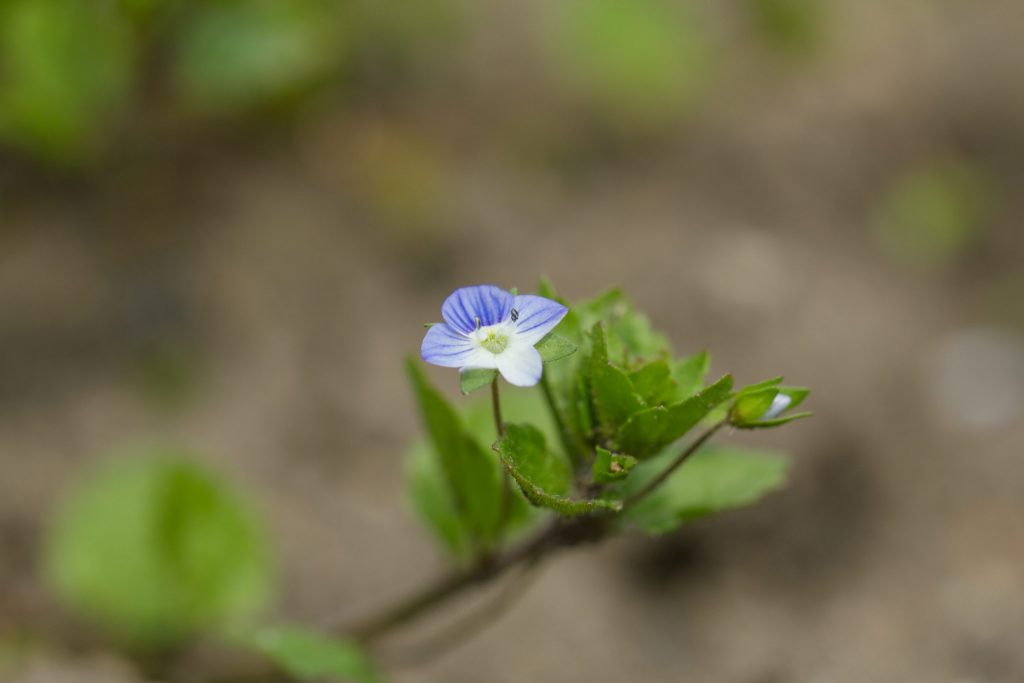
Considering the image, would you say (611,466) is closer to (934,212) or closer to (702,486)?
(702,486)

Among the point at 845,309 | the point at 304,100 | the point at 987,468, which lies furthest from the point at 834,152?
the point at 304,100

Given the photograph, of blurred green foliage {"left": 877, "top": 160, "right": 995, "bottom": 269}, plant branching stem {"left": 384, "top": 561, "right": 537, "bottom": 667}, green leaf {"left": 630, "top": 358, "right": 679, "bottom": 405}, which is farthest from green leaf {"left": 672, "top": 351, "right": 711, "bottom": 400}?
blurred green foliage {"left": 877, "top": 160, "right": 995, "bottom": 269}

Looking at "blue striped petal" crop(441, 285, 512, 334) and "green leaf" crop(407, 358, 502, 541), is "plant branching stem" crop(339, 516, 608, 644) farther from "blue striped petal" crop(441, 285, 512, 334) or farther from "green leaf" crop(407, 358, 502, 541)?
"blue striped petal" crop(441, 285, 512, 334)

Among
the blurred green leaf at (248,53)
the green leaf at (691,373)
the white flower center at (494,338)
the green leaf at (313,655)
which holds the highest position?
the blurred green leaf at (248,53)

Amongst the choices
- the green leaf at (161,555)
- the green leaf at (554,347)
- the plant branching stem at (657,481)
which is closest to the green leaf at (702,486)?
the plant branching stem at (657,481)

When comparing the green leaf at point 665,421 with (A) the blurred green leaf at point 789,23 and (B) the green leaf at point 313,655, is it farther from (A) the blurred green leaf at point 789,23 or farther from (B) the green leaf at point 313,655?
(A) the blurred green leaf at point 789,23

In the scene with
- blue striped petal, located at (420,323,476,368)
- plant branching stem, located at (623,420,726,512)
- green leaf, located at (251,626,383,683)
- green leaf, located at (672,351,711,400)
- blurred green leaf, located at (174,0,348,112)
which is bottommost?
green leaf, located at (251,626,383,683)
